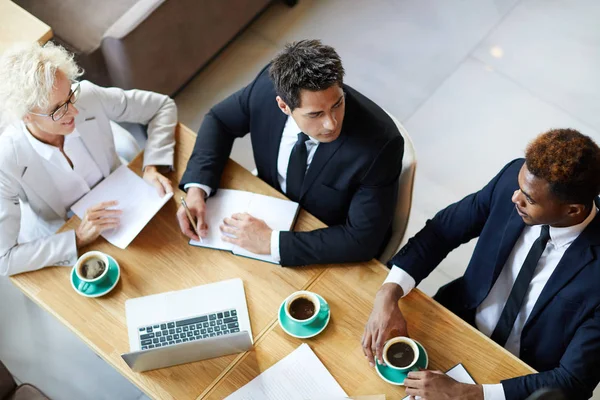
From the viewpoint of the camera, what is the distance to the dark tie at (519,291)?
2035mm

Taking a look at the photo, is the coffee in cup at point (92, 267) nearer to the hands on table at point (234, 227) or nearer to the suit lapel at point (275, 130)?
the hands on table at point (234, 227)

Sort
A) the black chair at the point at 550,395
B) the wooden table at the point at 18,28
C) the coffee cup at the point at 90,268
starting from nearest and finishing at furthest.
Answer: the black chair at the point at 550,395, the coffee cup at the point at 90,268, the wooden table at the point at 18,28

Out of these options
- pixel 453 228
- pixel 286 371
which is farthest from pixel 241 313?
pixel 453 228

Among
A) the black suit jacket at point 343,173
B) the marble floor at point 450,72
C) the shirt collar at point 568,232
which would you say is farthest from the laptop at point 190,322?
the marble floor at point 450,72

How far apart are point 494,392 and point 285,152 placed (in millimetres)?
995

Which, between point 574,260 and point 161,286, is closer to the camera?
point 574,260

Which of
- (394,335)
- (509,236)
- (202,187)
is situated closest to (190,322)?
(202,187)

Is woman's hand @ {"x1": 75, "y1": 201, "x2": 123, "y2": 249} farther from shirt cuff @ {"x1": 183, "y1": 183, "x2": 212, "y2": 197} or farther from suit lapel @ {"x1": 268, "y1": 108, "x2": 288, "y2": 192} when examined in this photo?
suit lapel @ {"x1": 268, "y1": 108, "x2": 288, "y2": 192}

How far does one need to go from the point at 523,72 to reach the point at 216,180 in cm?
202

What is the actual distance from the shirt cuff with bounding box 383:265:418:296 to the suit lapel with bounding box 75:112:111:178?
3.51 feet

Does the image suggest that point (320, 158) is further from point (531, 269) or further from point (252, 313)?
point (531, 269)

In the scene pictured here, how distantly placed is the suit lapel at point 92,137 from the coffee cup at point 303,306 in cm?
86

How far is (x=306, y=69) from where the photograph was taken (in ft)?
6.64

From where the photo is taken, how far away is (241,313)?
2.15m
